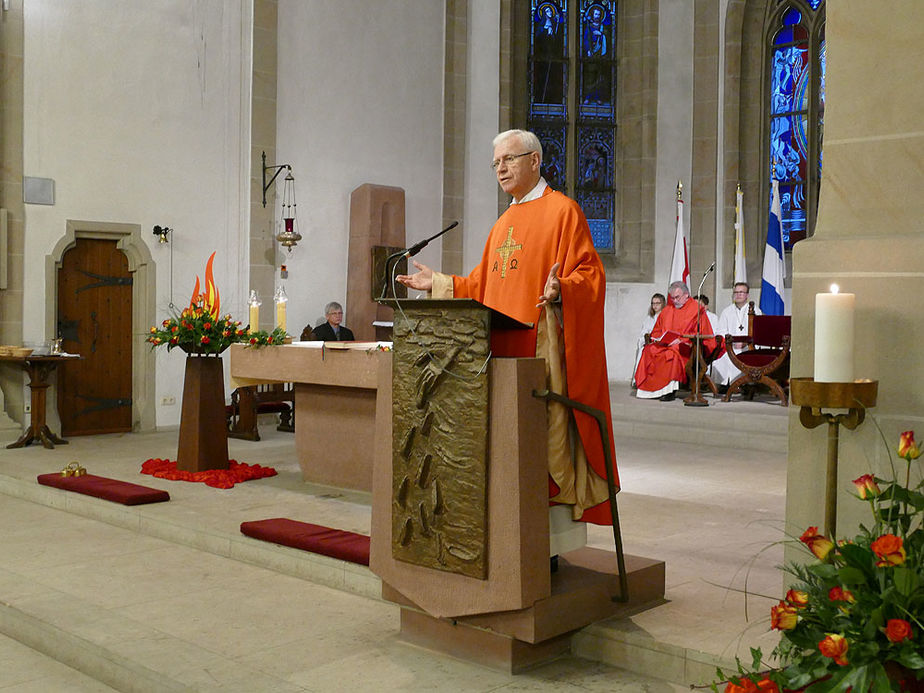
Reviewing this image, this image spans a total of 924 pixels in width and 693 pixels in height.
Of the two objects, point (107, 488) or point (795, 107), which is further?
point (795, 107)

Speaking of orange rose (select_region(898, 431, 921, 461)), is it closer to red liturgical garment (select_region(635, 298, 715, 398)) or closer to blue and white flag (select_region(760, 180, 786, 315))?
red liturgical garment (select_region(635, 298, 715, 398))


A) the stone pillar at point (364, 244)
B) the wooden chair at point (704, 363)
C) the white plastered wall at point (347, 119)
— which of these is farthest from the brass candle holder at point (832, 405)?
the stone pillar at point (364, 244)

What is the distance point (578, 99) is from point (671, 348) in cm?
494

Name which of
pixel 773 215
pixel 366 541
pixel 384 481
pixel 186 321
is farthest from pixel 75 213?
pixel 773 215

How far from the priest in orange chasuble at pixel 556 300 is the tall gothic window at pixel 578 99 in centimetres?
1095

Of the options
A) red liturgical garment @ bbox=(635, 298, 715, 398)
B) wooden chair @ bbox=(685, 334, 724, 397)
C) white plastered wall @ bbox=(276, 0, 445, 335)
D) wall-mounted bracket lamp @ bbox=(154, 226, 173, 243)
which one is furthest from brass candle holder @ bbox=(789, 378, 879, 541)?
white plastered wall @ bbox=(276, 0, 445, 335)

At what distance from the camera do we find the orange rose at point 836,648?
1.96 m

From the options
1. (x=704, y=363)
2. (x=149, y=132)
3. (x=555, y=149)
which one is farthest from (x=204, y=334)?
(x=555, y=149)

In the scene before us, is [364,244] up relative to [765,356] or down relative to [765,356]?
up

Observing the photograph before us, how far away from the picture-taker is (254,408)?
983 cm

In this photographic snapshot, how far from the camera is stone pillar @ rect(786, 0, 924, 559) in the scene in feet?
9.08

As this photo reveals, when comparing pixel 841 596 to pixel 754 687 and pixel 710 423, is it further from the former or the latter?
pixel 710 423

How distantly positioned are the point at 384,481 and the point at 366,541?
137 centimetres

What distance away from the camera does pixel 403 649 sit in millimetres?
3797
